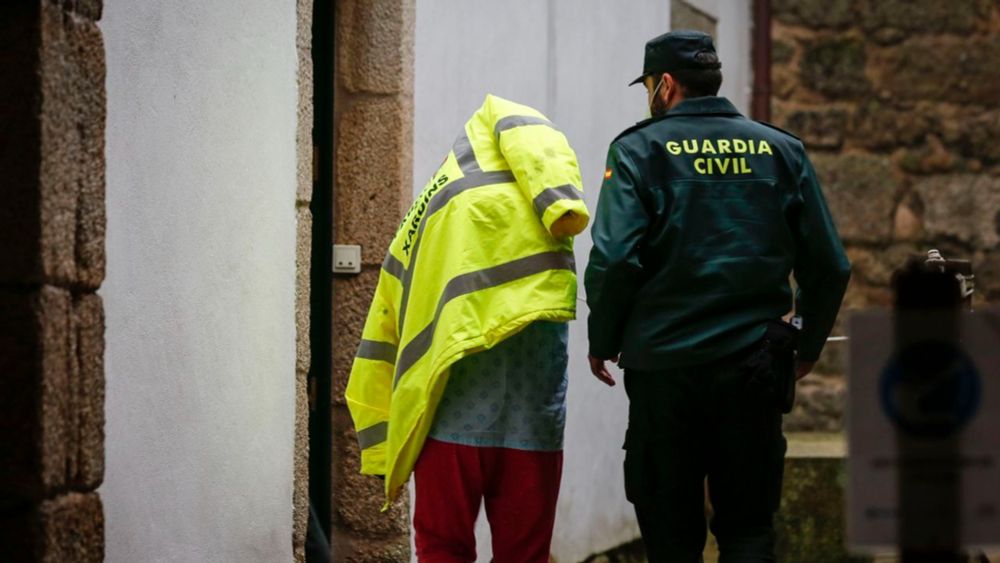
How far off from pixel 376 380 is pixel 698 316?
888 mm

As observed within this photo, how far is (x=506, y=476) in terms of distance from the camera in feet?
13.5

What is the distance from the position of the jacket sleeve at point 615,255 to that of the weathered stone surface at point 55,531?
135 centimetres

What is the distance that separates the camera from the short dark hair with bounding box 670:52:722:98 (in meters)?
4.27

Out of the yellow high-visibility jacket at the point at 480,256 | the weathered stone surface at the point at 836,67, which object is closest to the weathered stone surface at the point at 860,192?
the weathered stone surface at the point at 836,67

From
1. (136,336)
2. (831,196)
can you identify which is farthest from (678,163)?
(831,196)

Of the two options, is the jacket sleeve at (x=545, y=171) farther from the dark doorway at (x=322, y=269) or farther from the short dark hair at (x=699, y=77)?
the dark doorway at (x=322, y=269)

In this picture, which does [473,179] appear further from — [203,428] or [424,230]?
[203,428]

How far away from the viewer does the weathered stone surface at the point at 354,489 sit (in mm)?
5695

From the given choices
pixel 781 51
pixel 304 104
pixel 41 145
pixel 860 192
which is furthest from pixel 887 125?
pixel 41 145

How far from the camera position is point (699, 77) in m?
4.28

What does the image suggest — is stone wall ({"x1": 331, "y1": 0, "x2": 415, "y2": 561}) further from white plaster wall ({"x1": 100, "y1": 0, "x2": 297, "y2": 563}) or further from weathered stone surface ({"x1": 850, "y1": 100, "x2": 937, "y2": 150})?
weathered stone surface ({"x1": 850, "y1": 100, "x2": 937, "y2": 150})

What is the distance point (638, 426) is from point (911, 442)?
8.42 feet

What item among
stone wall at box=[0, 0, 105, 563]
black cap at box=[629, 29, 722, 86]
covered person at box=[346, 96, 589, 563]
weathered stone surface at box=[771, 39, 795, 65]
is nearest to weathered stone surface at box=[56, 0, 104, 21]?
stone wall at box=[0, 0, 105, 563]

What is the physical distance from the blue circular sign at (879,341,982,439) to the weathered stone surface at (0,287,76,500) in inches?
87.9
